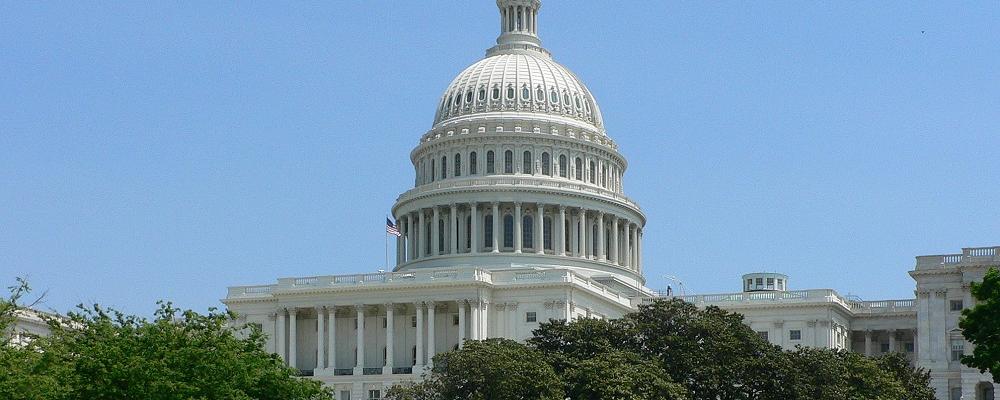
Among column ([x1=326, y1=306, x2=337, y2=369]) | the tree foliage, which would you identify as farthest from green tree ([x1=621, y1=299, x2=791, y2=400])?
column ([x1=326, y1=306, x2=337, y2=369])

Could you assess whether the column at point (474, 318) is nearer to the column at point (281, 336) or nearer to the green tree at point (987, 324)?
the column at point (281, 336)

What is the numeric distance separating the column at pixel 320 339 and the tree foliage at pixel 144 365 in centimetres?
7307

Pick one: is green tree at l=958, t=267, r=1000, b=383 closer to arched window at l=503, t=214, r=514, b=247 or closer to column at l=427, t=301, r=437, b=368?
column at l=427, t=301, r=437, b=368

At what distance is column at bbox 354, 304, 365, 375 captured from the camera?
177 metres

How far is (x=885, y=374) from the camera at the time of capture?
136 meters

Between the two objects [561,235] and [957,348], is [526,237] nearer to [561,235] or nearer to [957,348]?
[561,235]

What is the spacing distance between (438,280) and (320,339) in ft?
39.0

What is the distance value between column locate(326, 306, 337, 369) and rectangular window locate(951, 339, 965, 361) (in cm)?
5158

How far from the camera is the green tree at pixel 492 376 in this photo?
123750 mm

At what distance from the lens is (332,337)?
179 m

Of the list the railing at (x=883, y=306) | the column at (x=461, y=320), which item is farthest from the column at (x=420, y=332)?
the railing at (x=883, y=306)

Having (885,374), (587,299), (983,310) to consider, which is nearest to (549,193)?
(587,299)

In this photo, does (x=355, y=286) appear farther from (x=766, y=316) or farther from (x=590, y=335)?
(x=590, y=335)

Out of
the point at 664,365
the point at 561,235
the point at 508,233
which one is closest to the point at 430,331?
the point at 508,233
